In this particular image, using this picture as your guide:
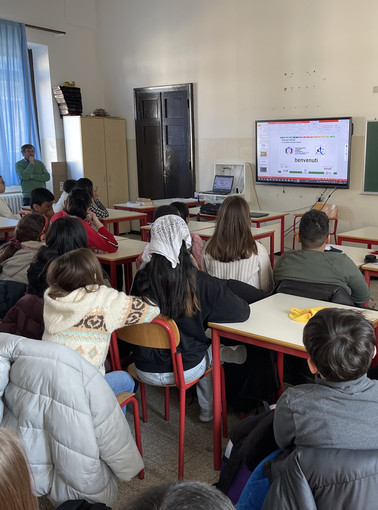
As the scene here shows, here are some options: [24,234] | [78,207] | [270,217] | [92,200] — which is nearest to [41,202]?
[92,200]

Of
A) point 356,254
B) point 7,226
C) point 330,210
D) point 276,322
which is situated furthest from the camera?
point 330,210

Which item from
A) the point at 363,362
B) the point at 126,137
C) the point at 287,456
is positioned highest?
the point at 126,137

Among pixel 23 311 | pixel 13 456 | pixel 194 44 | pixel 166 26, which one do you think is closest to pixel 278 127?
pixel 194 44

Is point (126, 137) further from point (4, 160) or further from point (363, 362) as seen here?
point (363, 362)

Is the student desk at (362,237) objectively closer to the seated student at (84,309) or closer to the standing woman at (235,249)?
the standing woman at (235,249)

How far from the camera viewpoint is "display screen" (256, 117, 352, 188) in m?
5.87

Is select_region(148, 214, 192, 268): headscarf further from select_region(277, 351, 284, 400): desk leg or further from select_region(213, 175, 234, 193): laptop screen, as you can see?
select_region(213, 175, 234, 193): laptop screen

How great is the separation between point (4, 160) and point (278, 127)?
159 inches

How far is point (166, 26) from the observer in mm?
7477

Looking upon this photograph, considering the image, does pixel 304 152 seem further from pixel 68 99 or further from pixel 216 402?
pixel 216 402

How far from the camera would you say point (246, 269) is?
9.46 ft

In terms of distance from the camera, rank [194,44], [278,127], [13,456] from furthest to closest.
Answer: [194,44] < [278,127] < [13,456]

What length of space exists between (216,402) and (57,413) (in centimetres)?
91

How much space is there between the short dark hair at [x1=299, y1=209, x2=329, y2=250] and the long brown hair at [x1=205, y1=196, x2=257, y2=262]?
32 cm
